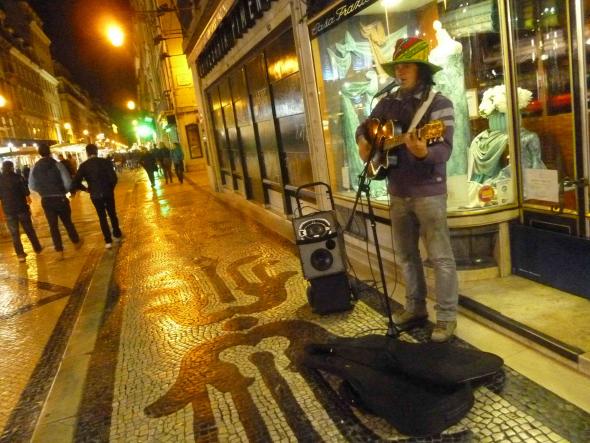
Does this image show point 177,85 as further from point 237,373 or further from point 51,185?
point 237,373

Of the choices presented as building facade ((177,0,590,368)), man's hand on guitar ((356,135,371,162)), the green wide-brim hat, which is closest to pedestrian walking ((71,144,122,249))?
building facade ((177,0,590,368))

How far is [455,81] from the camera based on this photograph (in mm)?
4582

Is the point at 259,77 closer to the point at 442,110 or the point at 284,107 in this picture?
the point at 284,107

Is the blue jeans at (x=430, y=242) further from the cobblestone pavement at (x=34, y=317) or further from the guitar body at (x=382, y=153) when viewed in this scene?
the cobblestone pavement at (x=34, y=317)

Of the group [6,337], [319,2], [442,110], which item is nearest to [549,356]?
[442,110]

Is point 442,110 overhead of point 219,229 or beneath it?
overhead

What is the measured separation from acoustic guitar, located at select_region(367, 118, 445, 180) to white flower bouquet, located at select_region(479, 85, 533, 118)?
4.89ft

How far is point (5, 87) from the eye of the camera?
40438mm

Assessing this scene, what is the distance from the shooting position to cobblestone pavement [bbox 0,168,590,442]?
272 cm

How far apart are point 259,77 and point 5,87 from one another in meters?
40.5

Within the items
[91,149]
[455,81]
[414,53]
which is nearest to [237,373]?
[414,53]

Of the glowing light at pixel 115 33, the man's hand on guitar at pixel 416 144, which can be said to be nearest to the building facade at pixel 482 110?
the man's hand on guitar at pixel 416 144

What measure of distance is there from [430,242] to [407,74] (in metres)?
1.21

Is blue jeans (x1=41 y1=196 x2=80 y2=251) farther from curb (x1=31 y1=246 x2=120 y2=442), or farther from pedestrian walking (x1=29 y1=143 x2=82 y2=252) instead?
curb (x1=31 y1=246 x2=120 y2=442)
